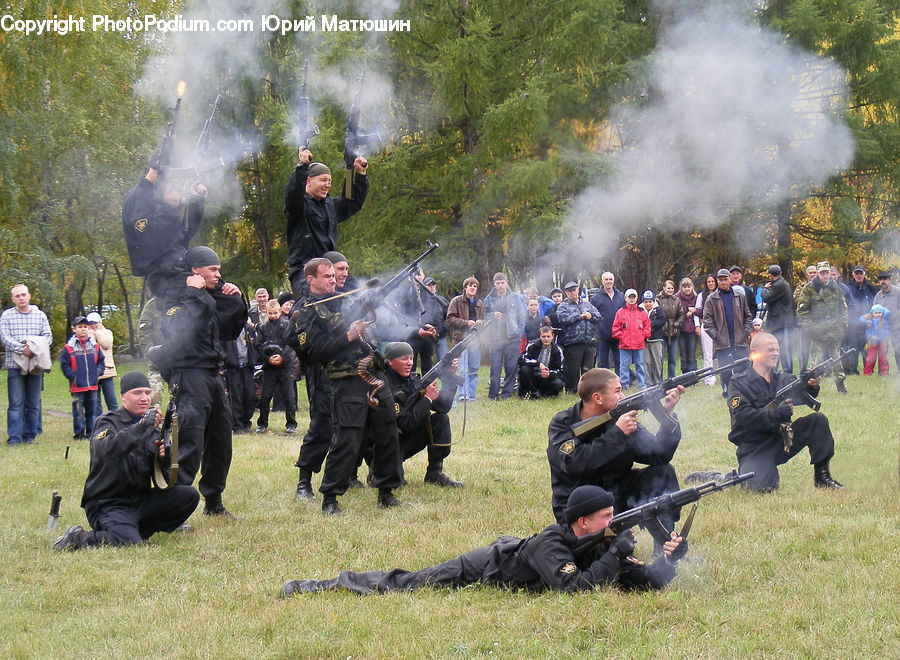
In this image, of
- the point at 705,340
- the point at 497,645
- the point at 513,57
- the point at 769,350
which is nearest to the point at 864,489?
the point at 769,350

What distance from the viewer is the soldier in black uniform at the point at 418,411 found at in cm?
898

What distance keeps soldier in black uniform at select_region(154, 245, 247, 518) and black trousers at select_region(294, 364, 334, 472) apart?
0.79 m

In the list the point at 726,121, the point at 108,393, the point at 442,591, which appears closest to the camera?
the point at 442,591

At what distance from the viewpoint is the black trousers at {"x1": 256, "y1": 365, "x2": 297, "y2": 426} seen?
45.3 feet

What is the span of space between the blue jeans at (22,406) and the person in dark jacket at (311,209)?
6.33 meters

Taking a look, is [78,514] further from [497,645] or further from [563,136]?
[563,136]

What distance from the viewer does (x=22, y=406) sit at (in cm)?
1317

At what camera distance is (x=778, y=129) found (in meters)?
12.7

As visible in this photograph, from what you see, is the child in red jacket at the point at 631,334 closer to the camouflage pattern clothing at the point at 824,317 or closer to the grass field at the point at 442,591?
the camouflage pattern clothing at the point at 824,317

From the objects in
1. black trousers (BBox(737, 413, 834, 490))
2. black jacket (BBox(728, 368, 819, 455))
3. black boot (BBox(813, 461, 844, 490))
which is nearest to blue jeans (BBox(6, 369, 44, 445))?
black jacket (BBox(728, 368, 819, 455))

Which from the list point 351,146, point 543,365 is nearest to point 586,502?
point 351,146

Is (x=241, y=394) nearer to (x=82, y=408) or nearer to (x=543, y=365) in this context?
(x=82, y=408)

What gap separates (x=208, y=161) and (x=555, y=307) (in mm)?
8115

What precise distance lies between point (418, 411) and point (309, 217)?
2.15m
